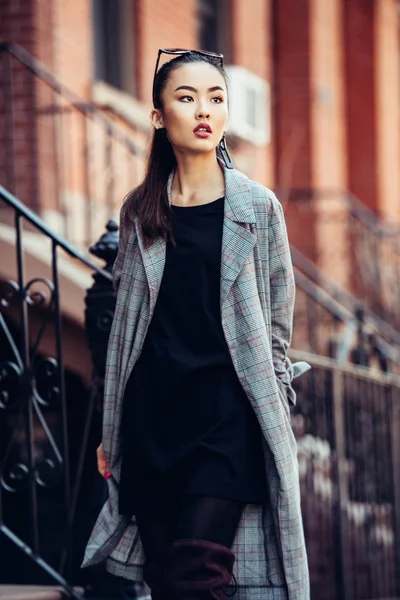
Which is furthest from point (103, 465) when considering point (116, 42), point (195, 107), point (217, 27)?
point (217, 27)

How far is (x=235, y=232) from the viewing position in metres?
3.28

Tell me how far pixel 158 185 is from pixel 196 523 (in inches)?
40.8

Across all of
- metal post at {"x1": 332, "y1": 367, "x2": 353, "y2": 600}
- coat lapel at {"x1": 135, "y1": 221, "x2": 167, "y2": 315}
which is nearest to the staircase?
metal post at {"x1": 332, "y1": 367, "x2": 353, "y2": 600}

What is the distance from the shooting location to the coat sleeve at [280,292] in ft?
11.1

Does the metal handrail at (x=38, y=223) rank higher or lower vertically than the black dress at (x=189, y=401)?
higher

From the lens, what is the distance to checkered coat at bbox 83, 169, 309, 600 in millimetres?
3217

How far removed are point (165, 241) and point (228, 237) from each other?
0.19 m

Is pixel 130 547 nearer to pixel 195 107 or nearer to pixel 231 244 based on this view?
pixel 231 244

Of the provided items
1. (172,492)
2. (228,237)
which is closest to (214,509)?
(172,492)

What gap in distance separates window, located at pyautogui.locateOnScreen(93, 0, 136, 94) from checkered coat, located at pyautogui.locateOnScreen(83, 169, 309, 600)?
21.4 feet

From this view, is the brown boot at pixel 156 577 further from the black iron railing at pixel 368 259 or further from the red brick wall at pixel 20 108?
the black iron railing at pixel 368 259

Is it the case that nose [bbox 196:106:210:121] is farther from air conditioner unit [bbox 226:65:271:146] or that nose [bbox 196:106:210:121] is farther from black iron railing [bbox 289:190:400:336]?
air conditioner unit [bbox 226:65:271:146]

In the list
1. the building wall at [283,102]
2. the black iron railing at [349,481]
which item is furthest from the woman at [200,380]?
the building wall at [283,102]

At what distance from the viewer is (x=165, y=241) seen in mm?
3322
